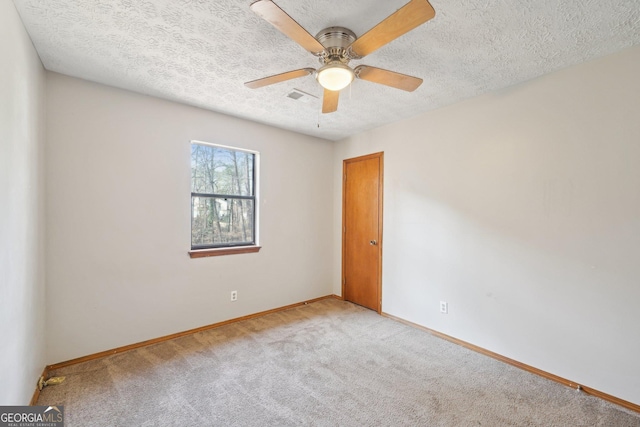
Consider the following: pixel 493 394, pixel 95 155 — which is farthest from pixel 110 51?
pixel 493 394

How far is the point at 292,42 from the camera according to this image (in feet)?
6.15

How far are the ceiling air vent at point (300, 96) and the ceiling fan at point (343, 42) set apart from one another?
1.77 ft

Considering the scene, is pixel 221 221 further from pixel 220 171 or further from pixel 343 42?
pixel 343 42

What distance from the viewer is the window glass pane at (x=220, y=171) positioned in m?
3.13

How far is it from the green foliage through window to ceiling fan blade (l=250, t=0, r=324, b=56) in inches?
79.2

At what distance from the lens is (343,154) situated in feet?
13.9

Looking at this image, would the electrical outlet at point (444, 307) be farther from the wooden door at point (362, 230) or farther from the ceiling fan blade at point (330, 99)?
the ceiling fan blade at point (330, 99)

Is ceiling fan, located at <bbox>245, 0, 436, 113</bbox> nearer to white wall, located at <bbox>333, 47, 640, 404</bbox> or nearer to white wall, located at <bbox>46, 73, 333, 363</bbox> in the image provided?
white wall, located at <bbox>333, 47, 640, 404</bbox>

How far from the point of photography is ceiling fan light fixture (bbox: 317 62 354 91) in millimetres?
1684

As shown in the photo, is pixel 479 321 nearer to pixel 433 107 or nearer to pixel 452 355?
pixel 452 355

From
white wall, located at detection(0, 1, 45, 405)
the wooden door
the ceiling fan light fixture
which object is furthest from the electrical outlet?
white wall, located at detection(0, 1, 45, 405)

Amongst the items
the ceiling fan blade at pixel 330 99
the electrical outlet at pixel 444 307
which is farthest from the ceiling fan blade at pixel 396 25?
the electrical outlet at pixel 444 307

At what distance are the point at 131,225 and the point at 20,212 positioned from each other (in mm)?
961

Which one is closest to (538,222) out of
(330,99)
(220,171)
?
(330,99)
